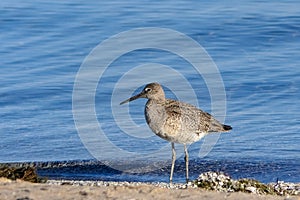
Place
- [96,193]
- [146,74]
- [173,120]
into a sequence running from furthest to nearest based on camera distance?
[146,74] < [173,120] < [96,193]

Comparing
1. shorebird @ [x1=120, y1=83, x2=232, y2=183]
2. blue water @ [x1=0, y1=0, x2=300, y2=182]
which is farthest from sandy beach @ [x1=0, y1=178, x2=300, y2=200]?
blue water @ [x1=0, y1=0, x2=300, y2=182]

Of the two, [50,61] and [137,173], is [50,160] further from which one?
[50,61]

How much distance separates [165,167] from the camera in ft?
42.4

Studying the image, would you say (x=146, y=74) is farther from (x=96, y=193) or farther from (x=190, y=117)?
(x=96, y=193)

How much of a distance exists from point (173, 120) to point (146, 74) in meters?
6.05

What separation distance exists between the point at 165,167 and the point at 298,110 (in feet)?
11.7

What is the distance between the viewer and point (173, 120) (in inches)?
445

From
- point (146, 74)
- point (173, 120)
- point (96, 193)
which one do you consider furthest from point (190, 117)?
point (146, 74)

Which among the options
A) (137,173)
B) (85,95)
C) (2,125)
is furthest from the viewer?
(85,95)

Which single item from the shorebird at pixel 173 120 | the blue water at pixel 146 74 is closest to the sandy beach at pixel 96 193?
the shorebird at pixel 173 120

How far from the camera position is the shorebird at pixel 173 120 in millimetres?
11266

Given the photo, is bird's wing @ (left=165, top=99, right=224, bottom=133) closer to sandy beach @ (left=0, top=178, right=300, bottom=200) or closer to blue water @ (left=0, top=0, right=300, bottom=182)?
blue water @ (left=0, top=0, right=300, bottom=182)

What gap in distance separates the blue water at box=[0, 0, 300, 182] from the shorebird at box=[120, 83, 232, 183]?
1.21 m

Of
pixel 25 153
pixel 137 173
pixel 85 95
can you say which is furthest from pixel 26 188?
pixel 85 95
